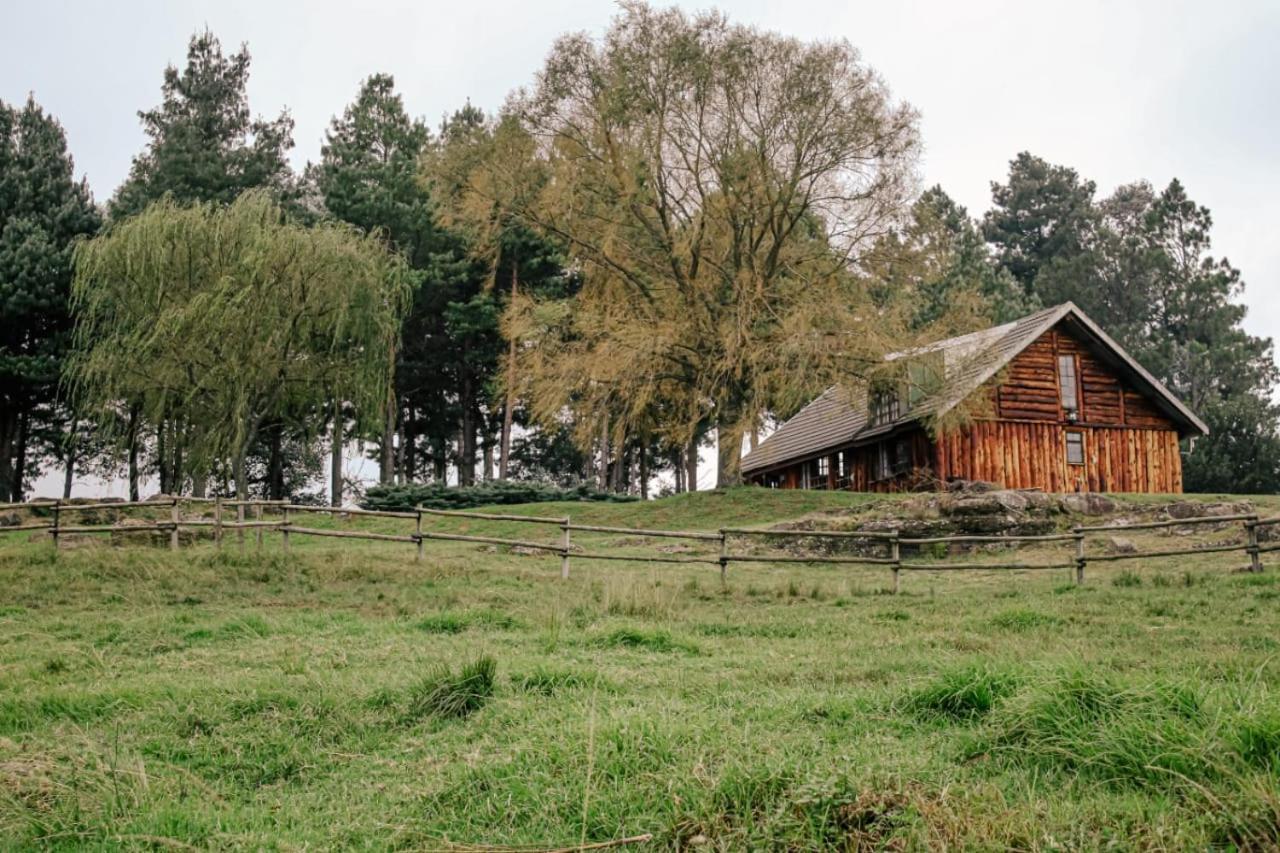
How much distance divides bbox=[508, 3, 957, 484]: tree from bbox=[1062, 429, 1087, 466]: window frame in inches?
272

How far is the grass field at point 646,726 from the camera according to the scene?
17.5ft

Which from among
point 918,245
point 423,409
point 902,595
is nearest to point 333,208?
point 423,409

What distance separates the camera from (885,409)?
113ft

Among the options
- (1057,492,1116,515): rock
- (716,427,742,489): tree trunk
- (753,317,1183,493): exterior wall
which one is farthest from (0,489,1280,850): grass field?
(753,317,1183,493): exterior wall

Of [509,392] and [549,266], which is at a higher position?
[549,266]

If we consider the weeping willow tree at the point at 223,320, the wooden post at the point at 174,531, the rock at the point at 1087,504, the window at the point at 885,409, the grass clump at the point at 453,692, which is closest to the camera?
the grass clump at the point at 453,692

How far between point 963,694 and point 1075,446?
95.0 feet

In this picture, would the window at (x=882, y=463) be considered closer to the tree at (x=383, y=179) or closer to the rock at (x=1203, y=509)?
the rock at (x=1203, y=509)

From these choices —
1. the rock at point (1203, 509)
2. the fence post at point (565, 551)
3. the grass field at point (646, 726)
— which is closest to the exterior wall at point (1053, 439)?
the rock at point (1203, 509)

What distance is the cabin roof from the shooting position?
30.9 meters

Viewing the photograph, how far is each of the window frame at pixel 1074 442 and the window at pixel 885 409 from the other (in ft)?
15.9

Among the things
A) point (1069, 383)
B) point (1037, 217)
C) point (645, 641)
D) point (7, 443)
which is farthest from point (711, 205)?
point (1037, 217)

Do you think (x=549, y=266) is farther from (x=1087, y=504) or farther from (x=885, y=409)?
(x=1087, y=504)

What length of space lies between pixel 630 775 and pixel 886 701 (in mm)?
2177
